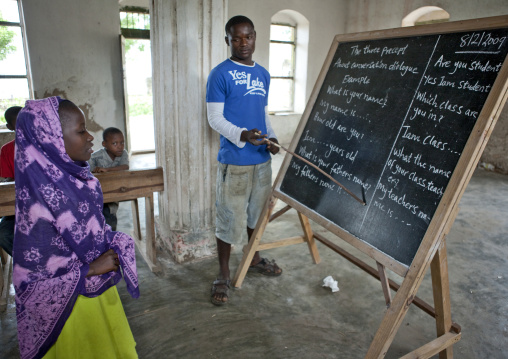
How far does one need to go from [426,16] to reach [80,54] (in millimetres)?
7259

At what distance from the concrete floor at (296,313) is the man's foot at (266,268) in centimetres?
7

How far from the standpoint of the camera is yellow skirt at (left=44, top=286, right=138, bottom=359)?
151 cm

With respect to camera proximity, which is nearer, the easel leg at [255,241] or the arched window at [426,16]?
the easel leg at [255,241]

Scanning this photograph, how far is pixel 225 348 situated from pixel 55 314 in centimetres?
115

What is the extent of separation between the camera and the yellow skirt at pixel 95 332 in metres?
1.51

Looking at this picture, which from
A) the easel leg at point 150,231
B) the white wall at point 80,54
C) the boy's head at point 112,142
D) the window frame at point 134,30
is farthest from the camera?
the window frame at point 134,30

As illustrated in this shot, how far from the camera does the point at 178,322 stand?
8.25 feet

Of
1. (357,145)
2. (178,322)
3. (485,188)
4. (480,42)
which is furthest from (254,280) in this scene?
(485,188)

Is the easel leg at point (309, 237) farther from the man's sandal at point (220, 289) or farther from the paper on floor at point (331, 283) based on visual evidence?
the man's sandal at point (220, 289)

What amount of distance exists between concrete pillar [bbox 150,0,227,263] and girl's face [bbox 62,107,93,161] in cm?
168

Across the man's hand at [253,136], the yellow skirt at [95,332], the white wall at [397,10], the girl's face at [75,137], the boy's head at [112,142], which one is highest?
the white wall at [397,10]

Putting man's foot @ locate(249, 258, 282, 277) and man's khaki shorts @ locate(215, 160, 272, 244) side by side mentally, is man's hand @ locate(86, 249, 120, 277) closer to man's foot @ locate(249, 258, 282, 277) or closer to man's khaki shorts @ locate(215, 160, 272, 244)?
man's khaki shorts @ locate(215, 160, 272, 244)

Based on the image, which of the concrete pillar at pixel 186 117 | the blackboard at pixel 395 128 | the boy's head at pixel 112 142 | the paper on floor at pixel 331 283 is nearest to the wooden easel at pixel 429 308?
the blackboard at pixel 395 128

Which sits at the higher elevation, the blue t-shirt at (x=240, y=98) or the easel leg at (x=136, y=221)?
the blue t-shirt at (x=240, y=98)
